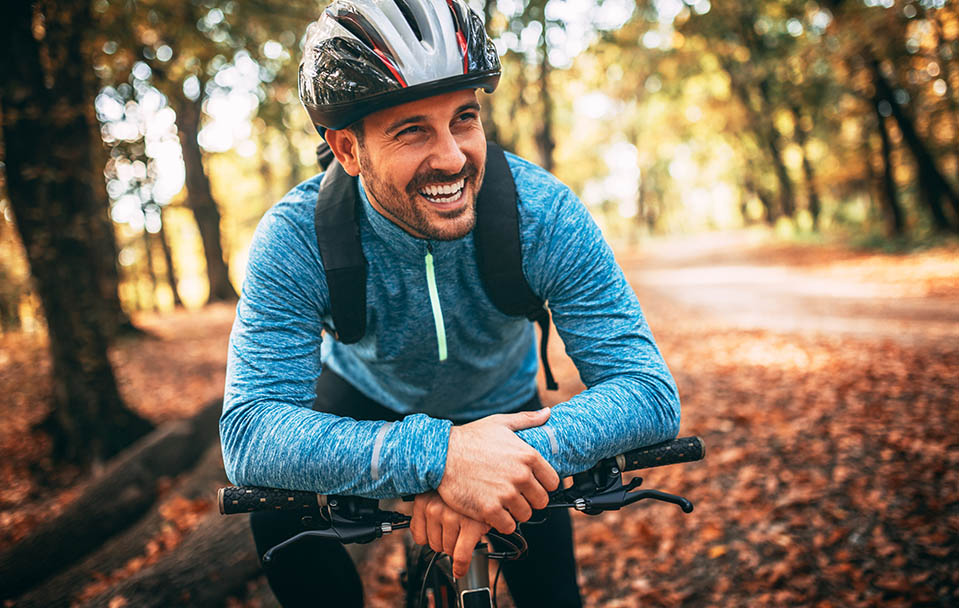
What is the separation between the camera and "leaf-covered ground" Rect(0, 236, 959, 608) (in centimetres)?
338

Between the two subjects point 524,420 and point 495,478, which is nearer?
point 495,478

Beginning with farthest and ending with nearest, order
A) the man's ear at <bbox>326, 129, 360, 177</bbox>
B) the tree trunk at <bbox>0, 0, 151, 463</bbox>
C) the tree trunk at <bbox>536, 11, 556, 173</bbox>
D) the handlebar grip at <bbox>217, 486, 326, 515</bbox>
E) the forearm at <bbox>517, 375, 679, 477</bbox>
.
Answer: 1. the tree trunk at <bbox>536, 11, 556, 173</bbox>
2. the tree trunk at <bbox>0, 0, 151, 463</bbox>
3. the man's ear at <bbox>326, 129, 360, 177</bbox>
4. the forearm at <bbox>517, 375, 679, 477</bbox>
5. the handlebar grip at <bbox>217, 486, 326, 515</bbox>

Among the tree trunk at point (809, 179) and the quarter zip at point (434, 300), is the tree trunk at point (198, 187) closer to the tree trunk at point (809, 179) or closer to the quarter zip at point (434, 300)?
the quarter zip at point (434, 300)

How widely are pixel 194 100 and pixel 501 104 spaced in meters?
10.4

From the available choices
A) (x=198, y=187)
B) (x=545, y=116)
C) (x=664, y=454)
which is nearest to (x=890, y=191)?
(x=545, y=116)

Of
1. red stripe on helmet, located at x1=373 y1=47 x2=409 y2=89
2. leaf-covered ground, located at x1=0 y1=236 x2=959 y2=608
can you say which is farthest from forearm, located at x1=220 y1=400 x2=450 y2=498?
leaf-covered ground, located at x1=0 y1=236 x2=959 y2=608

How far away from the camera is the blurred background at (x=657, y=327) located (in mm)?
3764

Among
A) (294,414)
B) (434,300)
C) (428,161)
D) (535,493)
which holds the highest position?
(428,161)

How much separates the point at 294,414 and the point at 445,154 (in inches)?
36.1

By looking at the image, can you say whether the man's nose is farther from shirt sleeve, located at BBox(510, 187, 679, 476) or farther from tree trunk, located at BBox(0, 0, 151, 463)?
tree trunk, located at BBox(0, 0, 151, 463)

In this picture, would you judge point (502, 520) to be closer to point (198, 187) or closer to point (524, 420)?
point (524, 420)

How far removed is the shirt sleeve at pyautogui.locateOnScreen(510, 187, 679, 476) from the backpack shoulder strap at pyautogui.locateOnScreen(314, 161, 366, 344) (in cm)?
59

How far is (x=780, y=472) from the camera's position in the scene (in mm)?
4426

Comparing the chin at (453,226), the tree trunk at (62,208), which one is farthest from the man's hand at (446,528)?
the tree trunk at (62,208)
